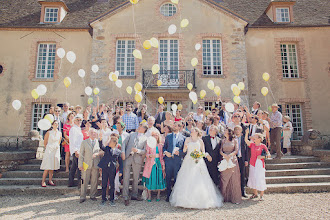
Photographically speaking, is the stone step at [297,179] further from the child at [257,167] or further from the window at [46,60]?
the window at [46,60]

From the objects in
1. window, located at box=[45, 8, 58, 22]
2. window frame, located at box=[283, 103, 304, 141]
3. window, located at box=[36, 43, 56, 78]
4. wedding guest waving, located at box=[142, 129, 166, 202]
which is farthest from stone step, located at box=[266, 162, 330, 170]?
window, located at box=[45, 8, 58, 22]

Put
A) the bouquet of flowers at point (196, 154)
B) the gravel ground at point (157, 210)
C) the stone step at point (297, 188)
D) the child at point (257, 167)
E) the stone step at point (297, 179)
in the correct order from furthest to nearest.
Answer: the stone step at point (297, 179)
the stone step at point (297, 188)
the child at point (257, 167)
the bouquet of flowers at point (196, 154)
the gravel ground at point (157, 210)

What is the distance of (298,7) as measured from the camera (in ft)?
43.2

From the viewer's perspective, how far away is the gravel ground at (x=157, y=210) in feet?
13.5

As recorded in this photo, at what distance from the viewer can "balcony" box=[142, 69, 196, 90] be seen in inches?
425

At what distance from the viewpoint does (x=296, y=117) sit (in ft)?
37.9

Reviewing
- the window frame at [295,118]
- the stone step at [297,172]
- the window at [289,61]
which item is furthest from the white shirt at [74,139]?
the window at [289,61]

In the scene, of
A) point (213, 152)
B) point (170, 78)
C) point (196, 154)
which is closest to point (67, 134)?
point (196, 154)

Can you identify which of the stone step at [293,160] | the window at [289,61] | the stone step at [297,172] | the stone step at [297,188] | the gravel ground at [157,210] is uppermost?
the window at [289,61]

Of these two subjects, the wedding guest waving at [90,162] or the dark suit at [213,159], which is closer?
the wedding guest waving at [90,162]

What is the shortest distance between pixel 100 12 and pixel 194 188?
39.6 ft

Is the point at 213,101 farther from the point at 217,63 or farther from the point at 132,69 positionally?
the point at 132,69

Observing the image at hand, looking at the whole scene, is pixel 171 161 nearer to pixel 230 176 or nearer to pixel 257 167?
pixel 230 176

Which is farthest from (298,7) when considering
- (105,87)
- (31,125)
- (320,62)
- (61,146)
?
(31,125)
